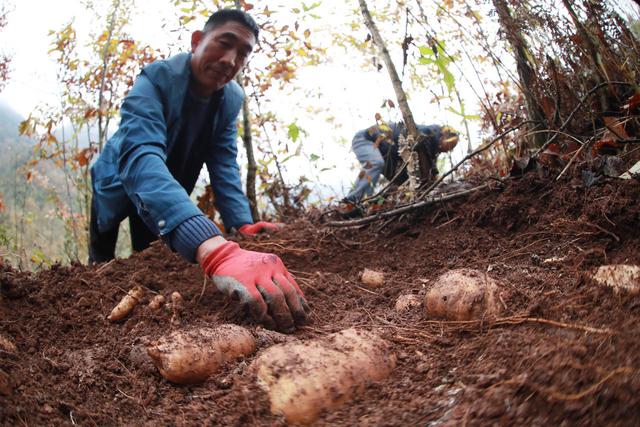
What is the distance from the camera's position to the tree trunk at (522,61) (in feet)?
6.07

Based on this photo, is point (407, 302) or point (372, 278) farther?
point (372, 278)

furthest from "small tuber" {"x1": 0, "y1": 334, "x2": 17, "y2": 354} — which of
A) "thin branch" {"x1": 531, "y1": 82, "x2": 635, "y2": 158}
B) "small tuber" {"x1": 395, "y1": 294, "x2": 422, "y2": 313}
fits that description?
"thin branch" {"x1": 531, "y1": 82, "x2": 635, "y2": 158}

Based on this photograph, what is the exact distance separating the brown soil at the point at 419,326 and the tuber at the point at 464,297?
0.11 ft

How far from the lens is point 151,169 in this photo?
1820 millimetres

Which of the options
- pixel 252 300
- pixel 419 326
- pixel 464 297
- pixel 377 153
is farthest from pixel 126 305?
pixel 377 153

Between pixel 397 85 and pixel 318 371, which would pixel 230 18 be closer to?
pixel 397 85

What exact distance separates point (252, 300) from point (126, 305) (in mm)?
447

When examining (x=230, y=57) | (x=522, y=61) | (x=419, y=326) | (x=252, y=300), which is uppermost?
(x=230, y=57)

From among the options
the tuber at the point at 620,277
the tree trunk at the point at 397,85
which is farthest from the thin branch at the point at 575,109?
the tree trunk at the point at 397,85

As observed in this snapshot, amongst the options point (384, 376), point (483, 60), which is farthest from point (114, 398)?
point (483, 60)

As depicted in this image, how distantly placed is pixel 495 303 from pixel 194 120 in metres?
2.15

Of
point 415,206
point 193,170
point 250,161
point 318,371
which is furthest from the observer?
point 250,161

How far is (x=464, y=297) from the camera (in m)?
1.10

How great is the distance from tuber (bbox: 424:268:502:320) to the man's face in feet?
5.99
